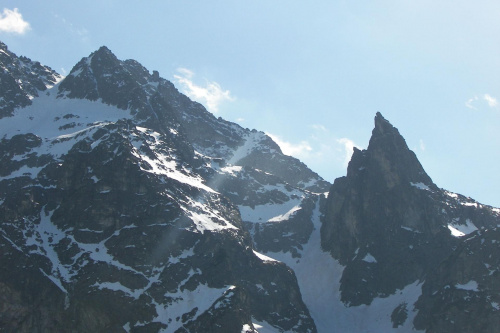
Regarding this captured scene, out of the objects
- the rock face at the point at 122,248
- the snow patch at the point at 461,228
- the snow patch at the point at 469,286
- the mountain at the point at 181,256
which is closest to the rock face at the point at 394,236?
the snow patch at the point at 461,228

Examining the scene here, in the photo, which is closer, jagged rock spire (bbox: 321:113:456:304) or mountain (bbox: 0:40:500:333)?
mountain (bbox: 0:40:500:333)

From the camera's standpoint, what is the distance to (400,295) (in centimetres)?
17025

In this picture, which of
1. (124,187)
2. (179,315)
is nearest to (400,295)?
(179,315)

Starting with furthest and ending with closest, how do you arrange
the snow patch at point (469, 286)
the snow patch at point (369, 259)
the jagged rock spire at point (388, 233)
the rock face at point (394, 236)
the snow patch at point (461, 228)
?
the snow patch at point (461, 228) → the snow patch at point (369, 259) → the jagged rock spire at point (388, 233) → the rock face at point (394, 236) → the snow patch at point (469, 286)

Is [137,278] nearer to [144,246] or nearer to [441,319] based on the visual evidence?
[144,246]

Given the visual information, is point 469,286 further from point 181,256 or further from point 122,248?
point 122,248

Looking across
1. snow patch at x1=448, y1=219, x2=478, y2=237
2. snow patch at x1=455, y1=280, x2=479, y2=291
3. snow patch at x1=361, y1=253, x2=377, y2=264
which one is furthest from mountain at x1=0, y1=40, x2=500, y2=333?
snow patch at x1=448, y1=219, x2=478, y2=237

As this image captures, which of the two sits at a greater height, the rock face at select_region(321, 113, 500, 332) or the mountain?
the rock face at select_region(321, 113, 500, 332)

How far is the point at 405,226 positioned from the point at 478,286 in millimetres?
48455

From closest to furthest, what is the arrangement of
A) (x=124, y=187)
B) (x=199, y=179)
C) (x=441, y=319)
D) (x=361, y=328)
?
1. (x=441, y=319)
2. (x=124, y=187)
3. (x=361, y=328)
4. (x=199, y=179)

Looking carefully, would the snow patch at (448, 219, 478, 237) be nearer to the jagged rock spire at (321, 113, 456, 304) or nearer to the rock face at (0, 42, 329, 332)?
the jagged rock spire at (321, 113, 456, 304)

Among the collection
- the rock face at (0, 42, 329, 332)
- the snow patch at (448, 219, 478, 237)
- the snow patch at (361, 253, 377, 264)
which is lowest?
the rock face at (0, 42, 329, 332)

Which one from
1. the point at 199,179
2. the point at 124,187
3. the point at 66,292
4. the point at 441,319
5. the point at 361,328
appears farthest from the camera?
the point at 199,179

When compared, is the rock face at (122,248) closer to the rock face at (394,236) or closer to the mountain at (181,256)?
the mountain at (181,256)
